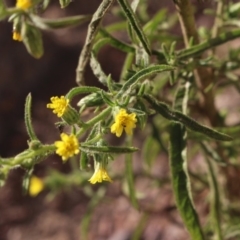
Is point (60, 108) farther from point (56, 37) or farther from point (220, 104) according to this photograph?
point (56, 37)

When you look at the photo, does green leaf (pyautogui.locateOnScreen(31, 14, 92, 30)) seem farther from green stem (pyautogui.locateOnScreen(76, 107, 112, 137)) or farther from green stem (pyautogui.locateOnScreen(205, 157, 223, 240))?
green stem (pyautogui.locateOnScreen(205, 157, 223, 240))

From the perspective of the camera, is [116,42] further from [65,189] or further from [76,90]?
[65,189]

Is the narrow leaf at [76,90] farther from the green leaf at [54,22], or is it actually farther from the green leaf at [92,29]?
the green leaf at [54,22]

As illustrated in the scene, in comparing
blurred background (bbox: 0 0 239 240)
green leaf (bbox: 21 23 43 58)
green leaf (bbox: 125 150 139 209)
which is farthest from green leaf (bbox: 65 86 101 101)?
blurred background (bbox: 0 0 239 240)

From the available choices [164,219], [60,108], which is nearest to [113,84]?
[60,108]

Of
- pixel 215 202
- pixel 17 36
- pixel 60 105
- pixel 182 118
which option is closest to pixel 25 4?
pixel 17 36

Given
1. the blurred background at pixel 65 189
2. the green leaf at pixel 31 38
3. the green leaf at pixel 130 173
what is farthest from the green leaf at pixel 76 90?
the blurred background at pixel 65 189
